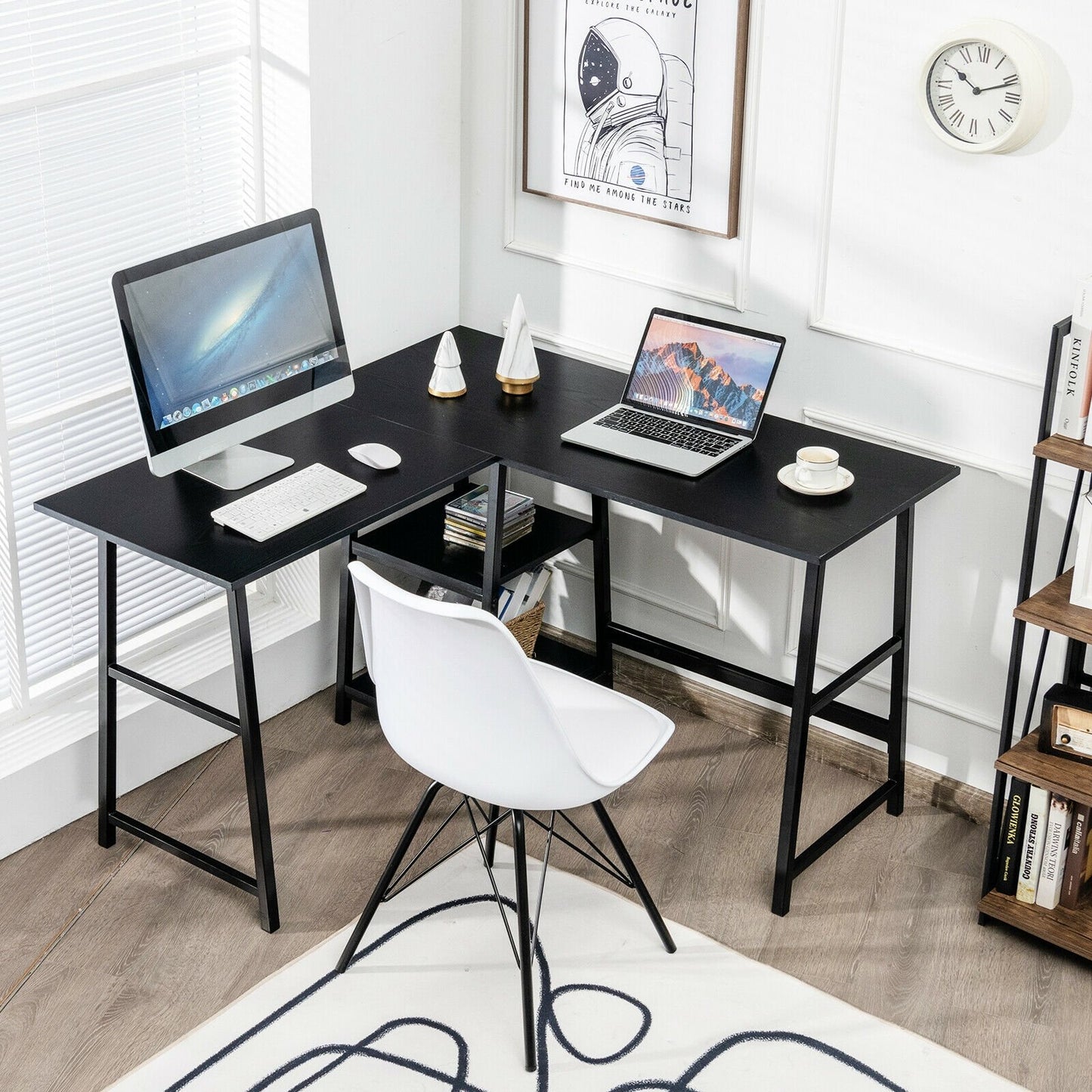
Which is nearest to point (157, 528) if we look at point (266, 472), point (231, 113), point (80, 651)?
point (266, 472)

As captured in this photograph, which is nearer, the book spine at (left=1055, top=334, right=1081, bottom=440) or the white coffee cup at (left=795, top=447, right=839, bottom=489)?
the book spine at (left=1055, top=334, right=1081, bottom=440)

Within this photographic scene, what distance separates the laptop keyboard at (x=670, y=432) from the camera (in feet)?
9.85

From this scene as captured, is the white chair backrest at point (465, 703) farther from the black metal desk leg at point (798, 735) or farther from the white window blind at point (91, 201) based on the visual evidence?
the white window blind at point (91, 201)

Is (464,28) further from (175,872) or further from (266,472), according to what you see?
(175,872)

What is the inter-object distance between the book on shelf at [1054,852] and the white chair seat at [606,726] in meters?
0.77

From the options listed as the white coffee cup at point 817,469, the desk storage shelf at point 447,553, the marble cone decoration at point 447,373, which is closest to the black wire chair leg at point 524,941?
the desk storage shelf at point 447,553

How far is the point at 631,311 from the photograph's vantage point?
3383 mm

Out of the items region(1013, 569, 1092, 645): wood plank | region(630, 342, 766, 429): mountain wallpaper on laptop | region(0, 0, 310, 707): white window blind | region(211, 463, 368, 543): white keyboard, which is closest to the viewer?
region(1013, 569, 1092, 645): wood plank

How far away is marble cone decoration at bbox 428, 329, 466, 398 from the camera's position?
322 centimetres

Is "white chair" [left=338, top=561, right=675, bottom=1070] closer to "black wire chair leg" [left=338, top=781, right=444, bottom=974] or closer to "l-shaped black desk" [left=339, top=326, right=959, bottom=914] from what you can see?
"black wire chair leg" [left=338, top=781, right=444, bottom=974]

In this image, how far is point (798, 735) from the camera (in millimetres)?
2816

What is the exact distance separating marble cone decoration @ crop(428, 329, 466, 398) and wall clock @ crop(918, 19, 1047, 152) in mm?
1072

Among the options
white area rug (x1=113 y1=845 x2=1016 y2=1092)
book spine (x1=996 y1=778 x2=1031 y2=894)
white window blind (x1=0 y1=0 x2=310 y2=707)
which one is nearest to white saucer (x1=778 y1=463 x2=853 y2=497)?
book spine (x1=996 y1=778 x2=1031 y2=894)

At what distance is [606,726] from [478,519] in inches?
30.7
